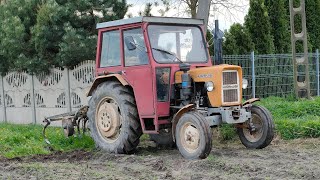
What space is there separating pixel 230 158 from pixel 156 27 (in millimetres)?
2665

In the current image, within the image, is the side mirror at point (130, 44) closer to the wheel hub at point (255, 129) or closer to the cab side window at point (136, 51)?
the cab side window at point (136, 51)

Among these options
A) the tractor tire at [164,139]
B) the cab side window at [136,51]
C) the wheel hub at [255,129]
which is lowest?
the tractor tire at [164,139]

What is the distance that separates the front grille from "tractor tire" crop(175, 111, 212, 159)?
2.42 feet

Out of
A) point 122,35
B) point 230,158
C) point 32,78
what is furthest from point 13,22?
point 230,158

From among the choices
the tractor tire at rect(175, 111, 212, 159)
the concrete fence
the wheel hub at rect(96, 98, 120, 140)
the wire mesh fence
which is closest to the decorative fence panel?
the concrete fence

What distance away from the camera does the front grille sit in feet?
31.2

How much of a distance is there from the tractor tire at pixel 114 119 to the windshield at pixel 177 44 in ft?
3.21

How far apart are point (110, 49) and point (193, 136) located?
8.53 ft

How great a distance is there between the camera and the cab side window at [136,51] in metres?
9.87

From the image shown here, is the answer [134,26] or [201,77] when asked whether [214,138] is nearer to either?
[201,77]

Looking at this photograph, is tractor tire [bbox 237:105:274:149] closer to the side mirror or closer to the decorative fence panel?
the side mirror

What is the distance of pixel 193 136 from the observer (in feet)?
29.8

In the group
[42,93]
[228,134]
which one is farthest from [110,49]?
[42,93]

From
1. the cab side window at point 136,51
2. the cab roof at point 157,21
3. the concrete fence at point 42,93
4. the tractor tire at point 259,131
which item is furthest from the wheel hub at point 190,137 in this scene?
the concrete fence at point 42,93
